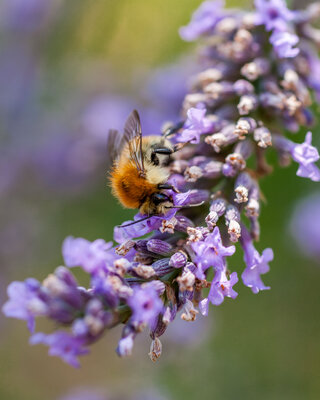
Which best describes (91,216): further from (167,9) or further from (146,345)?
(167,9)

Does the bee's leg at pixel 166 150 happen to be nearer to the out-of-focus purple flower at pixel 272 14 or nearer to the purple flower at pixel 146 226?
the purple flower at pixel 146 226

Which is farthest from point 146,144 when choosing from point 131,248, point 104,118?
point 104,118

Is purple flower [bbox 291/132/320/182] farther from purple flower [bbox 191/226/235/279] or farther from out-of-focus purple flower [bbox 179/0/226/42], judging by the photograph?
out-of-focus purple flower [bbox 179/0/226/42]

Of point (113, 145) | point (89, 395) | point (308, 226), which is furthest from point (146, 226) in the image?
point (308, 226)

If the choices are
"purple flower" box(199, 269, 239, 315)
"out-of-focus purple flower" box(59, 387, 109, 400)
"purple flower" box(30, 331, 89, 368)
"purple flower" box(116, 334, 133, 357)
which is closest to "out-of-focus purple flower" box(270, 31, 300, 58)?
"purple flower" box(199, 269, 239, 315)

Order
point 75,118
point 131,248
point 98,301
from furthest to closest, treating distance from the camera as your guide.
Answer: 1. point 75,118
2. point 131,248
3. point 98,301

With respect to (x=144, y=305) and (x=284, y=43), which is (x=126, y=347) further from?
(x=284, y=43)
